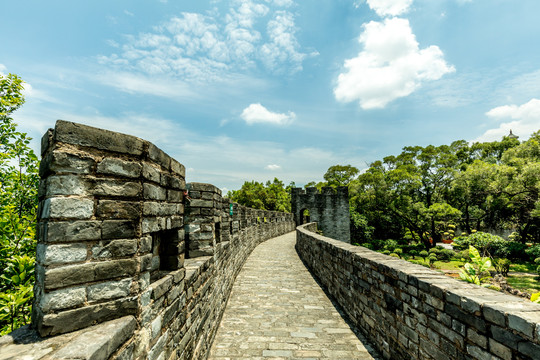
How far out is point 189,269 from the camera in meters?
3.39

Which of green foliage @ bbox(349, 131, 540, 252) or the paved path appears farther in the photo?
green foliage @ bbox(349, 131, 540, 252)

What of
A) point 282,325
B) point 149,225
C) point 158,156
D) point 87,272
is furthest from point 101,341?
point 282,325

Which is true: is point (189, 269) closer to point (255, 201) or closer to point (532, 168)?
point (532, 168)

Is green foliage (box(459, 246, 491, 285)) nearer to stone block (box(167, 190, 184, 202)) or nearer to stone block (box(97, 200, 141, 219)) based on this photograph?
stone block (box(167, 190, 184, 202))

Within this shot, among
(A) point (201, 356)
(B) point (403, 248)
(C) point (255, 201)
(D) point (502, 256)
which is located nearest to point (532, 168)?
(D) point (502, 256)

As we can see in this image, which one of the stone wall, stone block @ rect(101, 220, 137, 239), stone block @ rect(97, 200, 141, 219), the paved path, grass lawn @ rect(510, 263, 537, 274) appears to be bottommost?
grass lawn @ rect(510, 263, 537, 274)

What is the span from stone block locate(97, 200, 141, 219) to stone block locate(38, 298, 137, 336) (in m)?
0.59

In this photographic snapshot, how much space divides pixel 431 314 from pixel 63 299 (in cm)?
338

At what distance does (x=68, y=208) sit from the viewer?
1680 mm

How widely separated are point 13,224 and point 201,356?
3145mm

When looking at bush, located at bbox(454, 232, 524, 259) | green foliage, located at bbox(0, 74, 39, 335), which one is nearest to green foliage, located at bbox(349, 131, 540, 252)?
bush, located at bbox(454, 232, 524, 259)

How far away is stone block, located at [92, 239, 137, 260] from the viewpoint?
1.80 metres

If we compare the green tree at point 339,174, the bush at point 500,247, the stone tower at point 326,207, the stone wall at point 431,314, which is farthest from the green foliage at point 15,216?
the green tree at point 339,174

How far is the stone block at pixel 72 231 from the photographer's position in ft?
5.29
